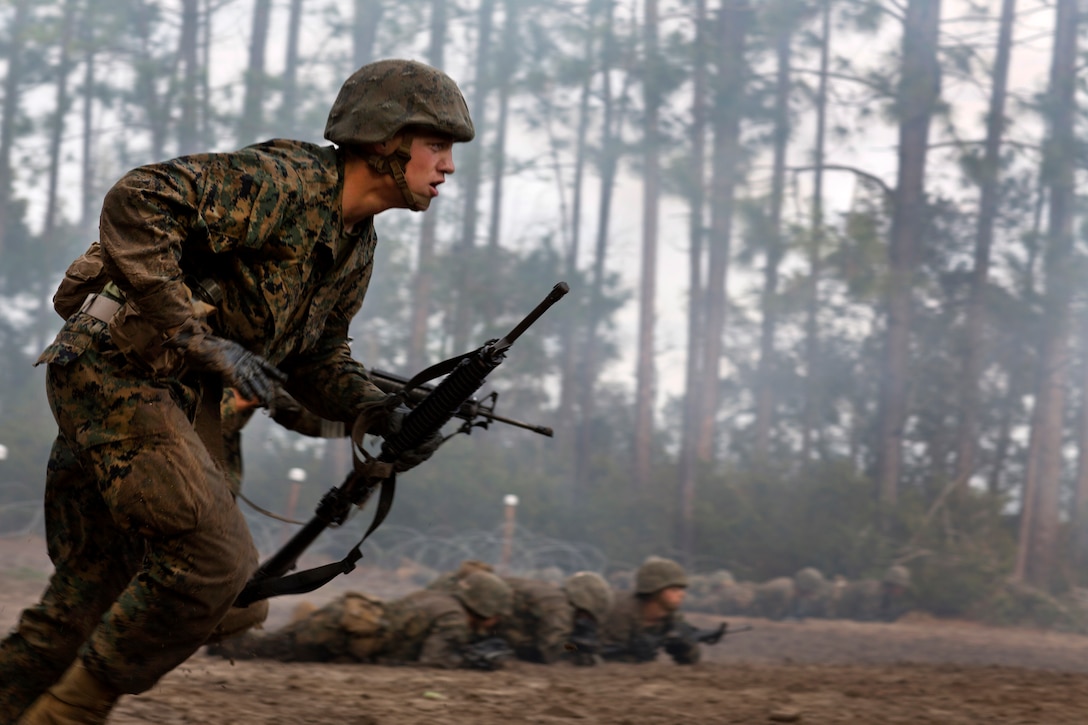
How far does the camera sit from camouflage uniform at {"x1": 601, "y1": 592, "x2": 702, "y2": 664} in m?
8.19

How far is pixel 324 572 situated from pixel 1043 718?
8.79ft

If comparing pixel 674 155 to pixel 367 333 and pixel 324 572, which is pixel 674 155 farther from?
pixel 324 572

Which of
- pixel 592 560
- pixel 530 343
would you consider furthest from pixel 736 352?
pixel 592 560

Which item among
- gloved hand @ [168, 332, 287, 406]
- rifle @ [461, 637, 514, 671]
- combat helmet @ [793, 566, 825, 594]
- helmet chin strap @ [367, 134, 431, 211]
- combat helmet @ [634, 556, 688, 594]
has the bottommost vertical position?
combat helmet @ [793, 566, 825, 594]

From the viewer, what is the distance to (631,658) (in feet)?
26.9

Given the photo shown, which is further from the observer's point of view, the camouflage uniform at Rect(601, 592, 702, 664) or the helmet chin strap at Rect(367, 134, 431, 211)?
the camouflage uniform at Rect(601, 592, 702, 664)

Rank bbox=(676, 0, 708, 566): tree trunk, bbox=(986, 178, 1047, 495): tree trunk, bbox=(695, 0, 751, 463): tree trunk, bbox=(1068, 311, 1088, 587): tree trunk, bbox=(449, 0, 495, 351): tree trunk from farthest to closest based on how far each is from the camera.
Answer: bbox=(449, 0, 495, 351): tree trunk, bbox=(676, 0, 708, 566): tree trunk, bbox=(695, 0, 751, 463): tree trunk, bbox=(986, 178, 1047, 495): tree trunk, bbox=(1068, 311, 1088, 587): tree trunk

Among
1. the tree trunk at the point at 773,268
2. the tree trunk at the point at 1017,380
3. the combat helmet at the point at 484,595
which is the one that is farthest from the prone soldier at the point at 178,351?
the tree trunk at the point at 773,268

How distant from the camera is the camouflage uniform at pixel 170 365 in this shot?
254 centimetres

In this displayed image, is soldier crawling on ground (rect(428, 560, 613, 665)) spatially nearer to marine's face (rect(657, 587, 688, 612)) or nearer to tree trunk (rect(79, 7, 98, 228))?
marine's face (rect(657, 587, 688, 612))

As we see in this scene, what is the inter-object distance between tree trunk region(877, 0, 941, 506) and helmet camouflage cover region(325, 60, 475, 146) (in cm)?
1549

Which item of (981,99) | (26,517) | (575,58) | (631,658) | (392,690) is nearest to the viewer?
(392,690)

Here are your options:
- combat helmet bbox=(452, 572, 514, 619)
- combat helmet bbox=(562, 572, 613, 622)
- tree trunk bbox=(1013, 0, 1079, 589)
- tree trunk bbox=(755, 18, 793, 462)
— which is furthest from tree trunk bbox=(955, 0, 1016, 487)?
combat helmet bbox=(452, 572, 514, 619)

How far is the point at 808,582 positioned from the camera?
47.4 ft
